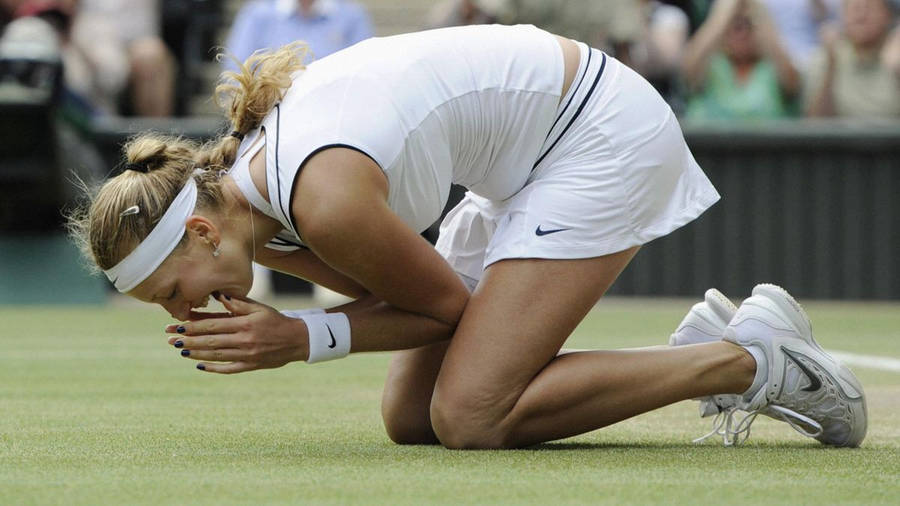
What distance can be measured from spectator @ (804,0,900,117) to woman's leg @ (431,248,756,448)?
7.04 m

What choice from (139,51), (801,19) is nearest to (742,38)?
(801,19)

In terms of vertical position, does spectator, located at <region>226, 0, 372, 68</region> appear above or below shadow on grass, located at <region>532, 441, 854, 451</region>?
below

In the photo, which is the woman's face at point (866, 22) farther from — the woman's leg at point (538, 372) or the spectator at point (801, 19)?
the woman's leg at point (538, 372)

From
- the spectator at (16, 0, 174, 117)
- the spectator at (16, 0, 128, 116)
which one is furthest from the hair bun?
the spectator at (16, 0, 174, 117)

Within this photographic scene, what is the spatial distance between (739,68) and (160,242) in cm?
762

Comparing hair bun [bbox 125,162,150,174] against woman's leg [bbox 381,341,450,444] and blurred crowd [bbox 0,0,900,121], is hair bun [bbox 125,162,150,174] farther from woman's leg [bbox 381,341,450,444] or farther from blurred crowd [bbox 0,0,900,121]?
blurred crowd [bbox 0,0,900,121]

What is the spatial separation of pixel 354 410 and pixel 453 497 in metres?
1.88

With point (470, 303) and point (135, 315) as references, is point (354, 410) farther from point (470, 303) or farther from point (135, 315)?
point (135, 315)

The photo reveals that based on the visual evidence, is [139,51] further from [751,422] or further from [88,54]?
[751,422]

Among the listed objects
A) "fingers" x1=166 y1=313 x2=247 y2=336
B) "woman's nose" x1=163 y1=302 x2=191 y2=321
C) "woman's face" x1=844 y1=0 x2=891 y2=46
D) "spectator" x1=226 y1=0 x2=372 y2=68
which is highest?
"fingers" x1=166 y1=313 x2=247 y2=336

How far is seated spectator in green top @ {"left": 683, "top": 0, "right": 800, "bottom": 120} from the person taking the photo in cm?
1035

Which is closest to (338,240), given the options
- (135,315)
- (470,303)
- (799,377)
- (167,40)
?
(470,303)

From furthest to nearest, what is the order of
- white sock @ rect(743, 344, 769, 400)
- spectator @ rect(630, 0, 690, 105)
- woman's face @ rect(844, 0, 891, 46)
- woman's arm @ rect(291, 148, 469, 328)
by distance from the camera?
spectator @ rect(630, 0, 690, 105) < woman's face @ rect(844, 0, 891, 46) < white sock @ rect(743, 344, 769, 400) < woman's arm @ rect(291, 148, 469, 328)

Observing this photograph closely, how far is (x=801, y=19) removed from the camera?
451 inches
